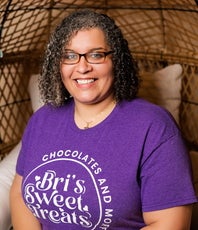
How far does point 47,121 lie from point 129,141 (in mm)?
311

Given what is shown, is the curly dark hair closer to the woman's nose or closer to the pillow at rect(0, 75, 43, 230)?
the woman's nose

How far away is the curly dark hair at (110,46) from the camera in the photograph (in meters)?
1.13

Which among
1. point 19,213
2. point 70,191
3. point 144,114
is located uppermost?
point 144,114

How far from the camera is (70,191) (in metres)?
1.08

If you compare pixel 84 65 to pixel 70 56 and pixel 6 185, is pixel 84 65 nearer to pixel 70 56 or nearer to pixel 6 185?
pixel 70 56

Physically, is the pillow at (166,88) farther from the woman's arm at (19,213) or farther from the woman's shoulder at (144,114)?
the woman's arm at (19,213)

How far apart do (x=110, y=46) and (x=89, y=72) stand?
9 cm

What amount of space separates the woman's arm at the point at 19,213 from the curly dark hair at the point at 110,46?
0.31m

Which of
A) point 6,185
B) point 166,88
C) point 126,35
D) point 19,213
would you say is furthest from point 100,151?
point 126,35

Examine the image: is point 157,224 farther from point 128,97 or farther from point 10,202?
point 10,202

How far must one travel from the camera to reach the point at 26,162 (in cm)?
125

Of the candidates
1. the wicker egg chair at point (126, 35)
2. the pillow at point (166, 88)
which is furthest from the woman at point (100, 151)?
the wicker egg chair at point (126, 35)

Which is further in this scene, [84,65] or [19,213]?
[19,213]

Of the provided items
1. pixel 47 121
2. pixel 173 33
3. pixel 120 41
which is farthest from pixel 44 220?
pixel 173 33
